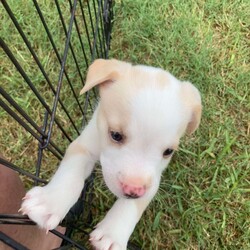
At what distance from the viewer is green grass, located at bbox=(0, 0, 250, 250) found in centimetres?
212

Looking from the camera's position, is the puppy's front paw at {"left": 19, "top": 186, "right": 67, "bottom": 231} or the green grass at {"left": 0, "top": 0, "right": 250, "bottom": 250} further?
the green grass at {"left": 0, "top": 0, "right": 250, "bottom": 250}

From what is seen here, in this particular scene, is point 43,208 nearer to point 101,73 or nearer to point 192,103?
point 101,73

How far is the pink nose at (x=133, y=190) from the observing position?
4.55 feet

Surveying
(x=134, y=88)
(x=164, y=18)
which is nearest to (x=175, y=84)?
(x=134, y=88)

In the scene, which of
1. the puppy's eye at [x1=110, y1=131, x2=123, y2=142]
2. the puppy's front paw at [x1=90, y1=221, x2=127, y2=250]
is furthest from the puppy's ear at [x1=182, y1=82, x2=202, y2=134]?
the puppy's front paw at [x1=90, y1=221, x2=127, y2=250]

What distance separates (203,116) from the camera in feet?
7.79

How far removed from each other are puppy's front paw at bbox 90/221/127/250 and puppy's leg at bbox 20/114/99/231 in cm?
13

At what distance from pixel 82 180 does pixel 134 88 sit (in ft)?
1.22

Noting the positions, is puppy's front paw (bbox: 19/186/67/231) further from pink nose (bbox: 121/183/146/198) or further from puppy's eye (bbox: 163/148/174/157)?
puppy's eye (bbox: 163/148/174/157)

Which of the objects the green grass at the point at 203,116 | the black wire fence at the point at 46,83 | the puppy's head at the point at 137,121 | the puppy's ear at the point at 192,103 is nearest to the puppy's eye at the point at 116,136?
the puppy's head at the point at 137,121

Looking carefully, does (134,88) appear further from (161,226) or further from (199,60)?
(199,60)

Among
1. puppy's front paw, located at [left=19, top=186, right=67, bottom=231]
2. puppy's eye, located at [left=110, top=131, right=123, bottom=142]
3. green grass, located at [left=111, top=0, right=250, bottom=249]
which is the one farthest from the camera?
green grass, located at [left=111, top=0, right=250, bottom=249]

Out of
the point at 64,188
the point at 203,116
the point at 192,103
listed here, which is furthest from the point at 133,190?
the point at 203,116

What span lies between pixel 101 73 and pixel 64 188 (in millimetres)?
394
